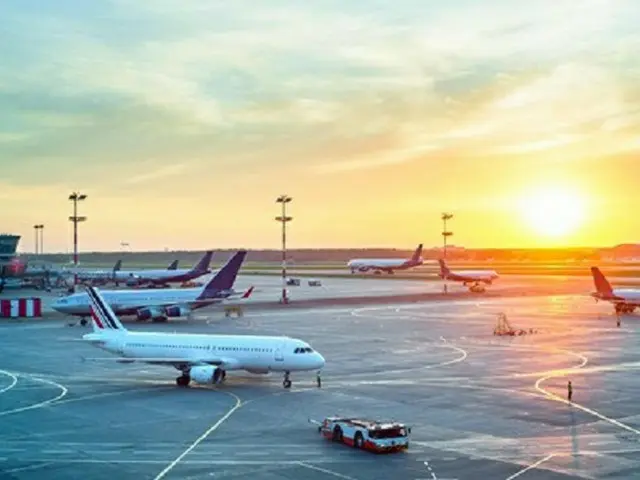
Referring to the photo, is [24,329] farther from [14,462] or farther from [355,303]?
[14,462]

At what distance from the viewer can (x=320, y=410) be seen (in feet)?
169

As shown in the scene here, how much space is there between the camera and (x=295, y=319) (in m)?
114

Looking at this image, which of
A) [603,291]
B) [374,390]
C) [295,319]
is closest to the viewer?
[374,390]

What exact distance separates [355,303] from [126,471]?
106946 millimetres

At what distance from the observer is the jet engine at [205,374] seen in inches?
2315

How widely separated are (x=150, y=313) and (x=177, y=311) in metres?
3.66

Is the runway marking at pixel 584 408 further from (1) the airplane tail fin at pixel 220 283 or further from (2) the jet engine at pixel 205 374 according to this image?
(1) the airplane tail fin at pixel 220 283

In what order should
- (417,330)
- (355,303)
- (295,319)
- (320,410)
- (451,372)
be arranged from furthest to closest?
1. (355,303)
2. (295,319)
3. (417,330)
4. (451,372)
5. (320,410)

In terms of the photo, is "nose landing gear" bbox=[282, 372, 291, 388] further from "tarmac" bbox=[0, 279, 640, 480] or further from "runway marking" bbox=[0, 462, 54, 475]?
"runway marking" bbox=[0, 462, 54, 475]

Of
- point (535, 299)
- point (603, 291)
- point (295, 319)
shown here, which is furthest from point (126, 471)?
point (535, 299)

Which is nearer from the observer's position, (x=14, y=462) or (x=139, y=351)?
(x=14, y=462)

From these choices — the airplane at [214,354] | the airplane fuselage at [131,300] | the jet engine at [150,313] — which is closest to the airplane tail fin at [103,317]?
the airplane at [214,354]

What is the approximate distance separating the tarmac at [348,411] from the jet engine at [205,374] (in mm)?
1007

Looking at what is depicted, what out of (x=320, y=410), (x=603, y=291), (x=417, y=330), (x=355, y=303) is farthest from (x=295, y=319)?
(x=320, y=410)
